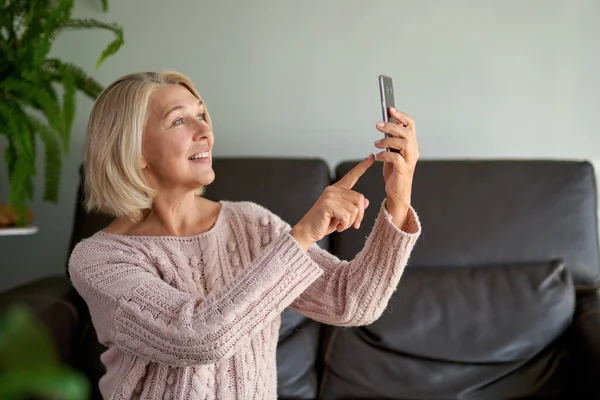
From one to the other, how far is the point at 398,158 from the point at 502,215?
2.87 ft

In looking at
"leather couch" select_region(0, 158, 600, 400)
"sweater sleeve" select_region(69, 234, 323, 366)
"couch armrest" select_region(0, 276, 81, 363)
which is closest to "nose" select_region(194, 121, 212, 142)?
"sweater sleeve" select_region(69, 234, 323, 366)

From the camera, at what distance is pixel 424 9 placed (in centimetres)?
211

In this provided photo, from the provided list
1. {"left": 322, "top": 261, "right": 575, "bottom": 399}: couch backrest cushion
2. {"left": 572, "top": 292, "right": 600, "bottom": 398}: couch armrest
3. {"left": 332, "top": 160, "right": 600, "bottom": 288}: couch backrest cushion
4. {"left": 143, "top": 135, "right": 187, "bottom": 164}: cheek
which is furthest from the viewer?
{"left": 332, "top": 160, "right": 600, "bottom": 288}: couch backrest cushion

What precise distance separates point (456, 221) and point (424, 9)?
0.76m

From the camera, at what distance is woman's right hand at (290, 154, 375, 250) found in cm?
104

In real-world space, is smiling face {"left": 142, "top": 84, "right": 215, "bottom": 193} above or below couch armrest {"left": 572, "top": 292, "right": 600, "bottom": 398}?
above

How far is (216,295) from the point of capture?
1049 millimetres

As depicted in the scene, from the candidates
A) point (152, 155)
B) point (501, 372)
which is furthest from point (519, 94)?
point (152, 155)

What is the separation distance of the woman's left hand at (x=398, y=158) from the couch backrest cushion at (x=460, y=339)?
2.16ft

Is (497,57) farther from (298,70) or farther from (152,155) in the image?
(152,155)

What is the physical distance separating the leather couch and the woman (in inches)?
18.4

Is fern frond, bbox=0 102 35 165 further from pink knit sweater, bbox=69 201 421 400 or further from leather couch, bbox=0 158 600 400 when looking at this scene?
pink knit sweater, bbox=69 201 421 400

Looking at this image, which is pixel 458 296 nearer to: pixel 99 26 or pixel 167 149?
pixel 167 149

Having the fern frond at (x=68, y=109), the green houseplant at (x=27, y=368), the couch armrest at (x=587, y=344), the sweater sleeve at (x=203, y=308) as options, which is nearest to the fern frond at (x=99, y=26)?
the fern frond at (x=68, y=109)
